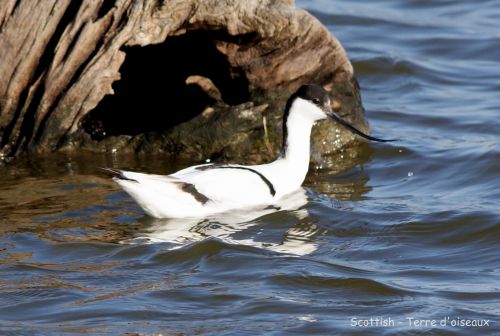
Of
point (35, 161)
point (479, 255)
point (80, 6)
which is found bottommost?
point (479, 255)

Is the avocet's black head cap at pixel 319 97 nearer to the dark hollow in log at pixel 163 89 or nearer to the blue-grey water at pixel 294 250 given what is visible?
the blue-grey water at pixel 294 250

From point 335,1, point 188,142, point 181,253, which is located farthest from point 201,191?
point 335,1

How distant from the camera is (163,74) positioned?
9219 millimetres

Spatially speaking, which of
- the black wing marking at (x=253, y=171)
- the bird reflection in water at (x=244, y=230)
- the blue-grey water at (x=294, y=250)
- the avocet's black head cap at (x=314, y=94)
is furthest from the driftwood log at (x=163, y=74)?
the bird reflection in water at (x=244, y=230)

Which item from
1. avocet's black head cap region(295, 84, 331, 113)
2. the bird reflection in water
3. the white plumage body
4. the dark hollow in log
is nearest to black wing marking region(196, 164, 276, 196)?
the white plumage body

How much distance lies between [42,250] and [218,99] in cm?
260

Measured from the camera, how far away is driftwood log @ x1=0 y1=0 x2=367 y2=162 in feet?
26.2

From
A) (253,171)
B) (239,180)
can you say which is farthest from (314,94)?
(239,180)

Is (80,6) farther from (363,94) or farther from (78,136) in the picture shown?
(363,94)

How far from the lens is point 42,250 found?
272 inches

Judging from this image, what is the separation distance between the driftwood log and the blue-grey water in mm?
296

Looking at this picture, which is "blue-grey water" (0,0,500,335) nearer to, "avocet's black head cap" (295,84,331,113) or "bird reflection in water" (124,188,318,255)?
"bird reflection in water" (124,188,318,255)

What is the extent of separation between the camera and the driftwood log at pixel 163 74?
8.00m

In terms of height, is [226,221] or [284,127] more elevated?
[284,127]
